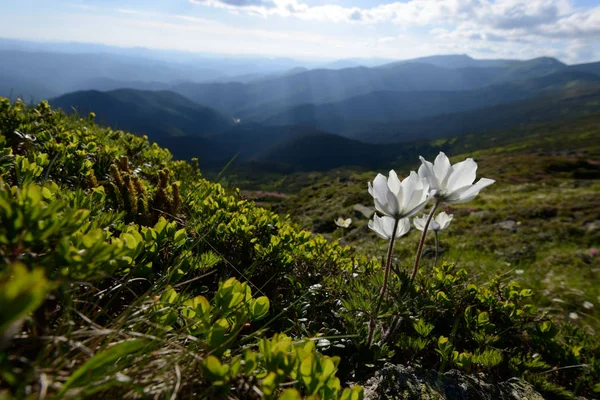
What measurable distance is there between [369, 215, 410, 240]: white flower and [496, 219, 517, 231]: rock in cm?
1687

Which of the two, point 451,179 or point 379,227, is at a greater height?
point 451,179

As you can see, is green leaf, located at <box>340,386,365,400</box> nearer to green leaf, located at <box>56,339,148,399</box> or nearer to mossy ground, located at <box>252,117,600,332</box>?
green leaf, located at <box>56,339,148,399</box>

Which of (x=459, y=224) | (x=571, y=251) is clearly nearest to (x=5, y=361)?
(x=571, y=251)

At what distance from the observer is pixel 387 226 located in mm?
2770

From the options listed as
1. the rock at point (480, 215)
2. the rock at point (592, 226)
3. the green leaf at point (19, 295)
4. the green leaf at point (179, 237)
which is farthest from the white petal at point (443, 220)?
the rock at point (480, 215)

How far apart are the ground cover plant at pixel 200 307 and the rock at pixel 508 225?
51.0 ft

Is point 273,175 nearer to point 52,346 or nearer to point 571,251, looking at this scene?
point 571,251

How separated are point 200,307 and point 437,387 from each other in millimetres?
1476

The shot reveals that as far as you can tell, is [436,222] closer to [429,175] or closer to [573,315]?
[429,175]

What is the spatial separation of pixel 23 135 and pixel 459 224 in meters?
19.2

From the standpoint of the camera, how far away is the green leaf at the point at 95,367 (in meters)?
1.02

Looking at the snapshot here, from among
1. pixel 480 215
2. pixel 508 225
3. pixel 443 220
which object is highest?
pixel 443 220

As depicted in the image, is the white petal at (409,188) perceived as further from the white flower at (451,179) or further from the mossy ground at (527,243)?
the mossy ground at (527,243)

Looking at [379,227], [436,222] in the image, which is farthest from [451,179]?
[436,222]
